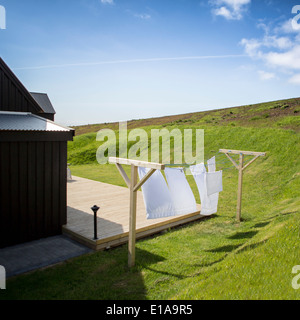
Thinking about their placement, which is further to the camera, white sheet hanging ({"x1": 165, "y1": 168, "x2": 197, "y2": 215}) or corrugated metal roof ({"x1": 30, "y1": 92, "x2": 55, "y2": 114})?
corrugated metal roof ({"x1": 30, "y1": 92, "x2": 55, "y2": 114})

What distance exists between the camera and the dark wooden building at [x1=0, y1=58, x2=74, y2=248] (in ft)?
22.4

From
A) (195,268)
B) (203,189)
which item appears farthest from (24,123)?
(195,268)

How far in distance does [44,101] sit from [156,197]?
1861 cm

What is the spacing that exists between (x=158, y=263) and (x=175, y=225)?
2647mm

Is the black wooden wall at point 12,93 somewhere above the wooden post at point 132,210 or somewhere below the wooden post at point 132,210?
above

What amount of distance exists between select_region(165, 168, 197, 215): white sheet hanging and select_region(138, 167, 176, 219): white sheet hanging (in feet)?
0.59

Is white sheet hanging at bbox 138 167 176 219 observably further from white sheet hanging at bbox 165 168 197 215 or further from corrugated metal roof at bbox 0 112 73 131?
corrugated metal roof at bbox 0 112 73 131

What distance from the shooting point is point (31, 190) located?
7.25m

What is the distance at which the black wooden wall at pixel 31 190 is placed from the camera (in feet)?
22.4

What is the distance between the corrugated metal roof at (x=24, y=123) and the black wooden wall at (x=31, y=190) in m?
0.36

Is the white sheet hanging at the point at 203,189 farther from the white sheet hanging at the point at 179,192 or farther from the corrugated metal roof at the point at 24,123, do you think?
the corrugated metal roof at the point at 24,123

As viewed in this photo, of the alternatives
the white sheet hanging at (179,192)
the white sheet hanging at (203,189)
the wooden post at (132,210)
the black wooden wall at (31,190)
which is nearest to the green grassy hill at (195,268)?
the wooden post at (132,210)

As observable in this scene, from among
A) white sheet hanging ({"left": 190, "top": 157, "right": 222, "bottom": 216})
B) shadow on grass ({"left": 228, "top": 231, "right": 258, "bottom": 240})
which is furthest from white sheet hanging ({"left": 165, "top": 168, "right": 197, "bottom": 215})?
shadow on grass ({"left": 228, "top": 231, "right": 258, "bottom": 240})

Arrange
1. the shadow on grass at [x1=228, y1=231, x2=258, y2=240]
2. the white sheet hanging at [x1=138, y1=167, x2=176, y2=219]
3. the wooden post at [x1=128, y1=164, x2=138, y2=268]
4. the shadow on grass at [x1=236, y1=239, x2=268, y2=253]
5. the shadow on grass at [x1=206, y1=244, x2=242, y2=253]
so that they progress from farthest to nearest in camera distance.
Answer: the shadow on grass at [x1=228, y1=231, x2=258, y2=240] → the shadow on grass at [x1=206, y1=244, x2=242, y2=253] → the white sheet hanging at [x1=138, y1=167, x2=176, y2=219] → the shadow on grass at [x1=236, y1=239, x2=268, y2=253] → the wooden post at [x1=128, y1=164, x2=138, y2=268]
